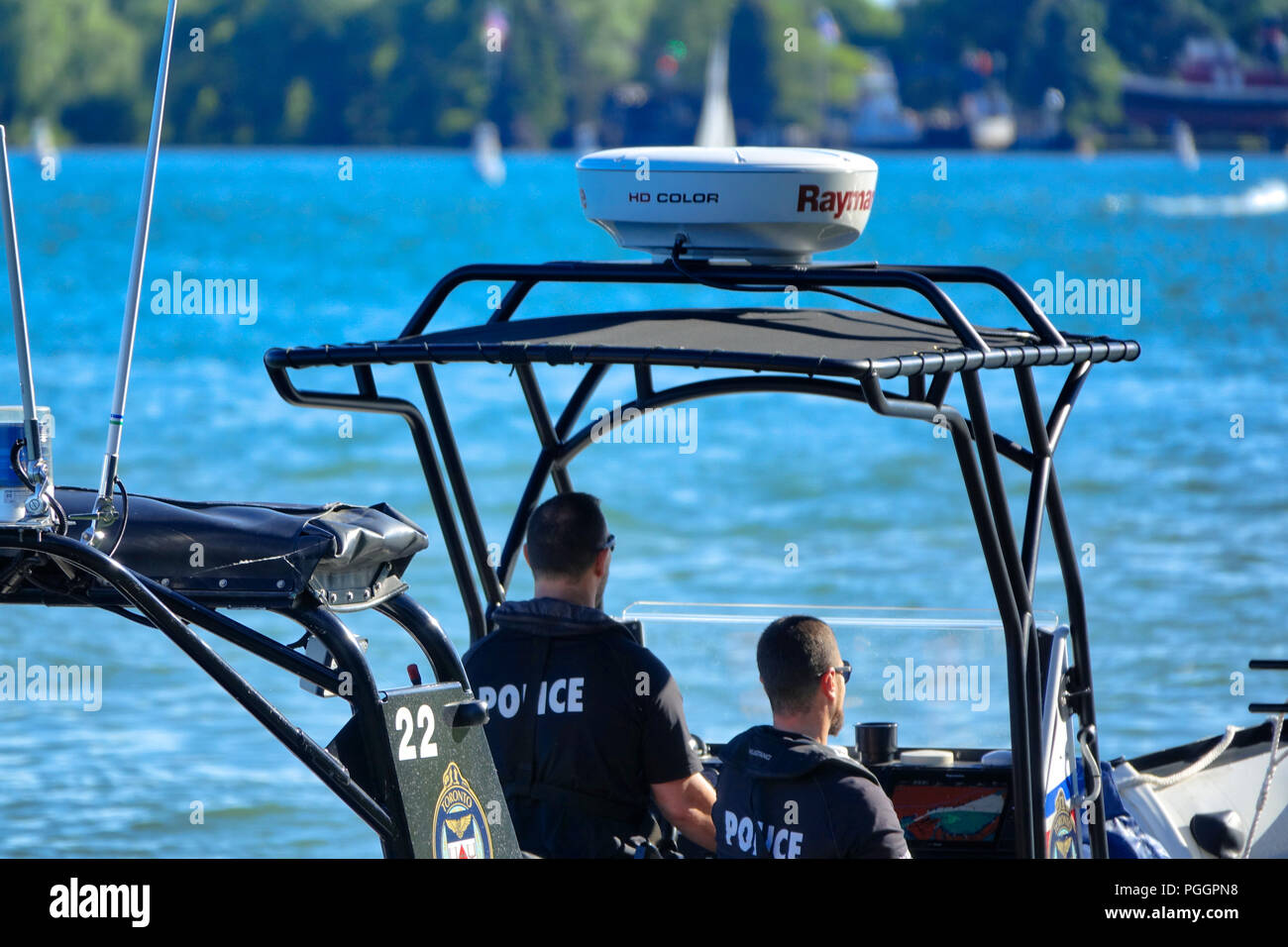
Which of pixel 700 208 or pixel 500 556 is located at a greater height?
pixel 700 208

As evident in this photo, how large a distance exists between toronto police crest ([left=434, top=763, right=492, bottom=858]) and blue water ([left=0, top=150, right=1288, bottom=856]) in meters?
1.48

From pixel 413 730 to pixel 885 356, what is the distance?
1.02 m

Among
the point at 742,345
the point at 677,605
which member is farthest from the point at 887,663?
the point at 742,345

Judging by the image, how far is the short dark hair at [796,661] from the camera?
3.46 meters

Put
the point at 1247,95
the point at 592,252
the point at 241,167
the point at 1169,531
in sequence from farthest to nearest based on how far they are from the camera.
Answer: the point at 241,167
the point at 1247,95
the point at 592,252
the point at 1169,531

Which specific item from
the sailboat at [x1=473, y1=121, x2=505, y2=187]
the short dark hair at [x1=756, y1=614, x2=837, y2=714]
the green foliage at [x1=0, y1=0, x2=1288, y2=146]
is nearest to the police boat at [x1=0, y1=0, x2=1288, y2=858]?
the short dark hair at [x1=756, y1=614, x2=837, y2=714]

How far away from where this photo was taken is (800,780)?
3387 millimetres

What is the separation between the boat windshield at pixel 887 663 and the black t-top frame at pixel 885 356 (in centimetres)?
31

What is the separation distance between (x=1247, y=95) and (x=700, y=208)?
52.9 m

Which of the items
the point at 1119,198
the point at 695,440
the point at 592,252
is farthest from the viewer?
the point at 1119,198
